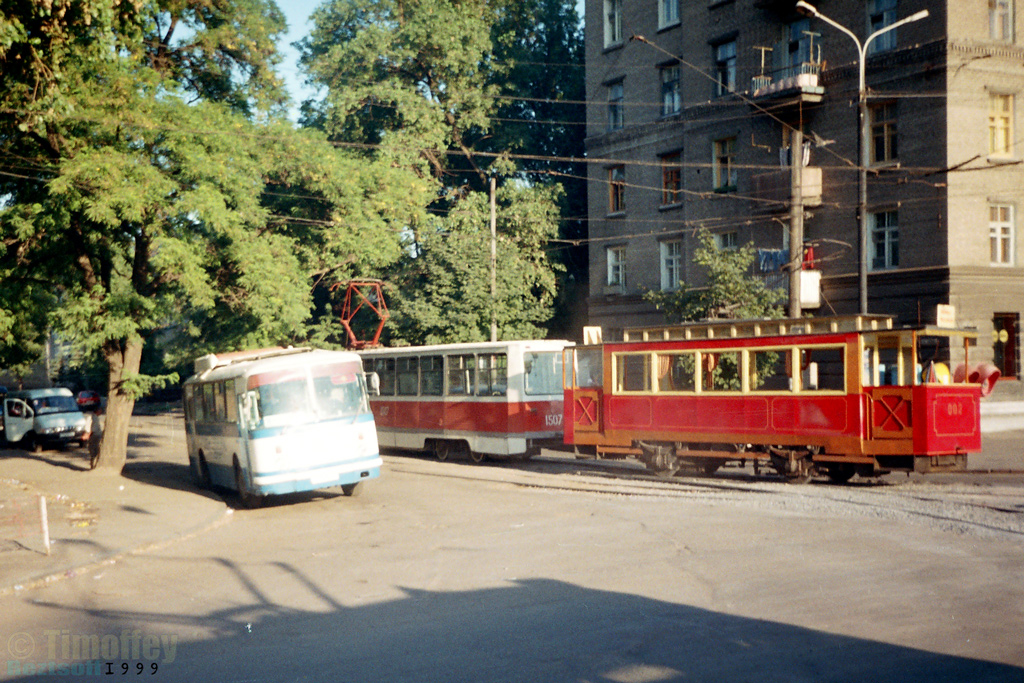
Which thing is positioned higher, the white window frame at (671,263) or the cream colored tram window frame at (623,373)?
the white window frame at (671,263)

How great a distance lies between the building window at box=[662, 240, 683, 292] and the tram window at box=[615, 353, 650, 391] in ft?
62.3

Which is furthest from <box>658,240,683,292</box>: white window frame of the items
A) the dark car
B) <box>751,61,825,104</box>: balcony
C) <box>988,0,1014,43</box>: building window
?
the dark car

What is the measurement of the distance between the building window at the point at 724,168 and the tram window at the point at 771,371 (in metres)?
19.8

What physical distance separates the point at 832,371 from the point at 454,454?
1227cm

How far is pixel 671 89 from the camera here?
39.5 metres

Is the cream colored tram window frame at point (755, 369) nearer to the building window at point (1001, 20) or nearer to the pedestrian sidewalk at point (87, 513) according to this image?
the pedestrian sidewalk at point (87, 513)

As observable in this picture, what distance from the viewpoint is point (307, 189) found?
80.9ft

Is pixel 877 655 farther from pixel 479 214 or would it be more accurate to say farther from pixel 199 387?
pixel 479 214

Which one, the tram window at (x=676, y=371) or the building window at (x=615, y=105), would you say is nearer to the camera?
the tram window at (x=676, y=371)

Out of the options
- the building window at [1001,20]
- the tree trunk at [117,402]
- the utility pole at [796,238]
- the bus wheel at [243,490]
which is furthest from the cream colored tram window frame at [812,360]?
the building window at [1001,20]

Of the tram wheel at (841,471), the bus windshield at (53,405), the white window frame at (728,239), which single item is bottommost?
the tram wheel at (841,471)

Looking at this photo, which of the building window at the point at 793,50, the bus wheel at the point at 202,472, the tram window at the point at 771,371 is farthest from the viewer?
the building window at the point at 793,50

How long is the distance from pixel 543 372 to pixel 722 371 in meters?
5.93

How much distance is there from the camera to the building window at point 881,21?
3069 centimetres
